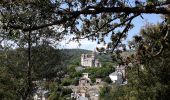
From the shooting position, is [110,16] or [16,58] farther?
[16,58]

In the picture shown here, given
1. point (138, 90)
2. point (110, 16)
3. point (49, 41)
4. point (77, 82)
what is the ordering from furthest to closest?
point (77, 82) → point (138, 90) → point (49, 41) → point (110, 16)

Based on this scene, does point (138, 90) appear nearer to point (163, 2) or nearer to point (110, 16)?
point (110, 16)

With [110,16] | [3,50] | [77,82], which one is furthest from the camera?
[77,82]

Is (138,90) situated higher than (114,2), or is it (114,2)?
(114,2)

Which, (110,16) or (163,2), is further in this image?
(110,16)

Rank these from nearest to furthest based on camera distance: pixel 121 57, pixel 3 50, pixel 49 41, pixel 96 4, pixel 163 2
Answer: pixel 163 2
pixel 96 4
pixel 121 57
pixel 49 41
pixel 3 50

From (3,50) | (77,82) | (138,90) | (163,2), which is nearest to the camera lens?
(163,2)

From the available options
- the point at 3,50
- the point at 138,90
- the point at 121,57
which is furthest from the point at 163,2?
the point at 138,90

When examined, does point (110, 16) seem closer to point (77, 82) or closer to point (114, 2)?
point (114, 2)

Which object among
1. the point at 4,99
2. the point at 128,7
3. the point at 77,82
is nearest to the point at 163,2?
the point at 128,7
